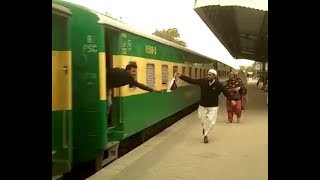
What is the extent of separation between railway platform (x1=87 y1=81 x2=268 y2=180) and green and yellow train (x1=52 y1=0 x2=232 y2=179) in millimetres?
506

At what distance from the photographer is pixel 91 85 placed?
805 cm

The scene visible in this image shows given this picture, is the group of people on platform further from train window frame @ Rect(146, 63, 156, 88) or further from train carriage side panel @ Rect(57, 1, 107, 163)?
train carriage side panel @ Rect(57, 1, 107, 163)

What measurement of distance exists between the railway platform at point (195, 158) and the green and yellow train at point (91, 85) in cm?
51

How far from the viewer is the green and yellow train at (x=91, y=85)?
6.70 m

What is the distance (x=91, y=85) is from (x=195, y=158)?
262cm

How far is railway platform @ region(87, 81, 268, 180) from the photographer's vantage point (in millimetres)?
7746

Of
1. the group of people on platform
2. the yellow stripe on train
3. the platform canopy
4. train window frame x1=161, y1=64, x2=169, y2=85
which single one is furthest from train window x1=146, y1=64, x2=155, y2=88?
the yellow stripe on train

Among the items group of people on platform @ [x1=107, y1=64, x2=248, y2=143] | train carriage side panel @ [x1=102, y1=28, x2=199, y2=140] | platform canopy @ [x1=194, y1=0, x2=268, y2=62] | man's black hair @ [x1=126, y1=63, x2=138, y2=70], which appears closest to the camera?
A: group of people on platform @ [x1=107, y1=64, x2=248, y2=143]

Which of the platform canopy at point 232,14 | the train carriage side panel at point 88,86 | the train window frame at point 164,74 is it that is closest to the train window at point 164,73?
the train window frame at point 164,74
